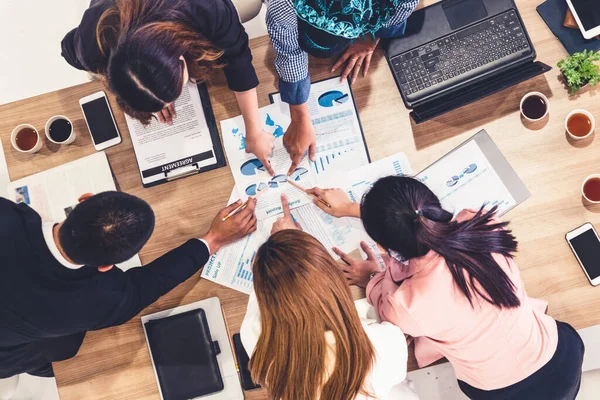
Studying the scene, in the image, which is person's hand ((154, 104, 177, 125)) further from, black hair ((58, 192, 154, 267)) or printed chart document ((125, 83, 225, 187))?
black hair ((58, 192, 154, 267))

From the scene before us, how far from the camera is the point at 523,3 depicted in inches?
55.4

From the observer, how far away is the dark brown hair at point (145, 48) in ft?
3.35

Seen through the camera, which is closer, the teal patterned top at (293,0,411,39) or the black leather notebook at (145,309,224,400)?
the teal patterned top at (293,0,411,39)

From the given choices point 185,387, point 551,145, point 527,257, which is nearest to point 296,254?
point 185,387

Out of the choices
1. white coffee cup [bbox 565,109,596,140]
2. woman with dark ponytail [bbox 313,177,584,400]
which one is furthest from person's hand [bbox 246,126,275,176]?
white coffee cup [bbox 565,109,596,140]

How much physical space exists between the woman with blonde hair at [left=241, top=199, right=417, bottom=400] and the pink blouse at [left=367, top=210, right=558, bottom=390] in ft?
0.46

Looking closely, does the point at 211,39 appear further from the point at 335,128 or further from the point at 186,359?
the point at 186,359

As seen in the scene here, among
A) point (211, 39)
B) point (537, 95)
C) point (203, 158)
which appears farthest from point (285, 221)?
point (537, 95)

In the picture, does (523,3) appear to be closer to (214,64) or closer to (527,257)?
(527,257)

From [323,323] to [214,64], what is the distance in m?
0.75

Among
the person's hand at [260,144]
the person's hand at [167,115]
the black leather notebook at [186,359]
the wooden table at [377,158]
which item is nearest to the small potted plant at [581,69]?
the wooden table at [377,158]

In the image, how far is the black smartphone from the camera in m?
1.36

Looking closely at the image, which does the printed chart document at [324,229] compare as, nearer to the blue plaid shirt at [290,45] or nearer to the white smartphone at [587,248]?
the blue plaid shirt at [290,45]

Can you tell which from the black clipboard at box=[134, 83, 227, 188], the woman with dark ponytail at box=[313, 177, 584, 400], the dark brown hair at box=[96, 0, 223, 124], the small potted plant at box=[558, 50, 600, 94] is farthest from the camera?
the black clipboard at box=[134, 83, 227, 188]
